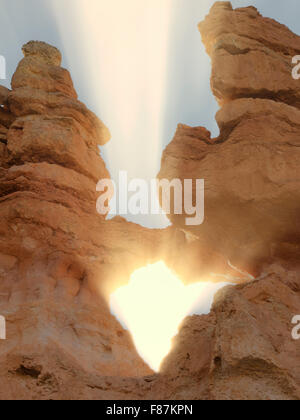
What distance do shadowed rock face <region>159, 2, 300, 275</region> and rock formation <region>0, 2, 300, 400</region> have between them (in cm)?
5

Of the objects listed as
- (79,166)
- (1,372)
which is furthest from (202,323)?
(79,166)

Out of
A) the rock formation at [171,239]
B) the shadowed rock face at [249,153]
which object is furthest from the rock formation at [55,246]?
the shadowed rock face at [249,153]

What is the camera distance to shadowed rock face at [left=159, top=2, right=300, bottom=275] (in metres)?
12.2

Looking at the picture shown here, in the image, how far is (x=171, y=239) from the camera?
1727 cm

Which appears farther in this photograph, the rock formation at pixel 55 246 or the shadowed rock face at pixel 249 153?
the shadowed rock face at pixel 249 153

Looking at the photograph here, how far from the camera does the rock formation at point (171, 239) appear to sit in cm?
814

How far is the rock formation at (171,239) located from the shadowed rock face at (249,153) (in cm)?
5

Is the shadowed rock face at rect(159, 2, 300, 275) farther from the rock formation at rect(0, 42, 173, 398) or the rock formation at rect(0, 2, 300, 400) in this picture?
the rock formation at rect(0, 42, 173, 398)

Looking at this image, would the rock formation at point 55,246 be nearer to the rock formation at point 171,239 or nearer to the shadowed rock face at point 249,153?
the rock formation at point 171,239

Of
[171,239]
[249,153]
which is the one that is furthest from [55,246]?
[249,153]

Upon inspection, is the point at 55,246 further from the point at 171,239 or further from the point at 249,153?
the point at 249,153

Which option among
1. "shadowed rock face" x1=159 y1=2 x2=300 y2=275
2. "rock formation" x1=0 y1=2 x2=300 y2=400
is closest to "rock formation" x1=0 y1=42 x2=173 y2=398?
"rock formation" x1=0 y1=2 x2=300 y2=400
